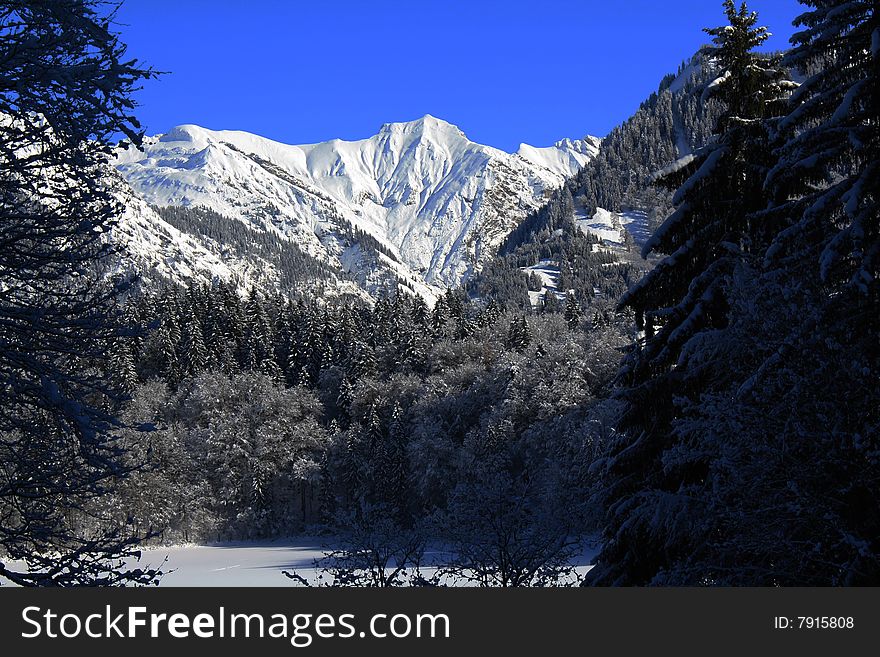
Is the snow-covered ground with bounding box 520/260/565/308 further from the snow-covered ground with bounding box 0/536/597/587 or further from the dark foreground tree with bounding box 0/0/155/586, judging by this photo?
the dark foreground tree with bounding box 0/0/155/586

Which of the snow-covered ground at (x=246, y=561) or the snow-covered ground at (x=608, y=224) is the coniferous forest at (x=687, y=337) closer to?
the snow-covered ground at (x=246, y=561)

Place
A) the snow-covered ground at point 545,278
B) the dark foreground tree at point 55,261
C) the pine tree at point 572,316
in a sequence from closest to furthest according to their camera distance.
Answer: the dark foreground tree at point 55,261 → the pine tree at point 572,316 → the snow-covered ground at point 545,278

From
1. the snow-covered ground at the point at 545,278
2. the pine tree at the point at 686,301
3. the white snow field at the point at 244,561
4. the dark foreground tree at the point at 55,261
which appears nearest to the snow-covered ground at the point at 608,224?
the snow-covered ground at the point at 545,278

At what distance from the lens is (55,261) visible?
7.12 metres

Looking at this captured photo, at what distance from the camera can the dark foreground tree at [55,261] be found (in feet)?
22.5

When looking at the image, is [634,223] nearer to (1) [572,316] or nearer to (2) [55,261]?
(1) [572,316]

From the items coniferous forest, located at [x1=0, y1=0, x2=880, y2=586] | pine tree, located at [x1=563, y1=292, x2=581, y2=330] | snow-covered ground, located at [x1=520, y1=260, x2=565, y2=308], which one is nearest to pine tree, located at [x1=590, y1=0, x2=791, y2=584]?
coniferous forest, located at [x1=0, y1=0, x2=880, y2=586]

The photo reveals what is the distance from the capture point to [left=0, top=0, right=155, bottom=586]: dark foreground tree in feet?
22.5

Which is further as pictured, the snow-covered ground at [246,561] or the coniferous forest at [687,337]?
the snow-covered ground at [246,561]

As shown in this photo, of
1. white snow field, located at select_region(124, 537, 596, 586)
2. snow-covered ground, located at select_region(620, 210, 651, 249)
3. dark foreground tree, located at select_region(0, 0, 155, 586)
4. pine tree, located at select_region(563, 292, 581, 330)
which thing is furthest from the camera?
snow-covered ground, located at select_region(620, 210, 651, 249)

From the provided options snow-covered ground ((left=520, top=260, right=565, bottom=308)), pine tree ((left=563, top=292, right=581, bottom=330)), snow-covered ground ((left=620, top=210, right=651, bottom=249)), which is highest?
snow-covered ground ((left=620, top=210, right=651, bottom=249))

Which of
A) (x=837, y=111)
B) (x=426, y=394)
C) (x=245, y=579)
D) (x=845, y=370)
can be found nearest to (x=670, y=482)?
(x=845, y=370)
